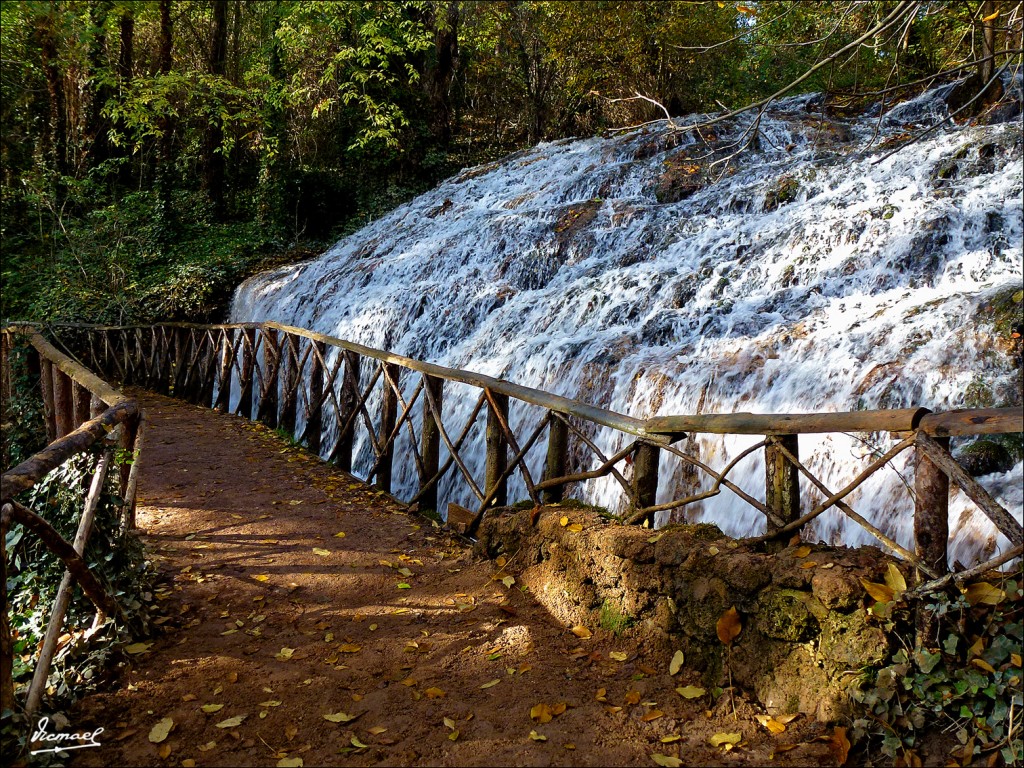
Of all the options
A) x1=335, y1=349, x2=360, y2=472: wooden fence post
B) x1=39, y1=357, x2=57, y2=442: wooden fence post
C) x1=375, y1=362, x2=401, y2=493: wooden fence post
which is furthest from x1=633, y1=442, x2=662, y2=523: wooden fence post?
x1=39, y1=357, x2=57, y2=442: wooden fence post

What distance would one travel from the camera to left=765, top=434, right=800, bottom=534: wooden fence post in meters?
3.28

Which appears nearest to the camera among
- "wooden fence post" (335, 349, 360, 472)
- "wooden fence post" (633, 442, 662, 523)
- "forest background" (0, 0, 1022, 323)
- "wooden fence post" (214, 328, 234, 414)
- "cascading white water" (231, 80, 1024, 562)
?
"wooden fence post" (633, 442, 662, 523)

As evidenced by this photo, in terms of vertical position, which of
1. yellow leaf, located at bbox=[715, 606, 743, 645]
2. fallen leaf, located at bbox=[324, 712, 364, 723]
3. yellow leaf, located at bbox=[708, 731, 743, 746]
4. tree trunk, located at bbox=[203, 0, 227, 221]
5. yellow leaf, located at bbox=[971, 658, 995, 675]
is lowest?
fallen leaf, located at bbox=[324, 712, 364, 723]

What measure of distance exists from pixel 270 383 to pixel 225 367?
1619 millimetres

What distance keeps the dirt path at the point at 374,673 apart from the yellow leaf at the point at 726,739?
0.03 m

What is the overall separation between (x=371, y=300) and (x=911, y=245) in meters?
6.97

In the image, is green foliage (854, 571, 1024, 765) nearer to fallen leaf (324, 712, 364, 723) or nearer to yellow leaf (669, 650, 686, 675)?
yellow leaf (669, 650, 686, 675)

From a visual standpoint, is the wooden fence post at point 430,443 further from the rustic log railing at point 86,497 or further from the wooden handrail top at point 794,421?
the rustic log railing at point 86,497

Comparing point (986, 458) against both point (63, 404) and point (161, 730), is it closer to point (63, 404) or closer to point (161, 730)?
point (161, 730)

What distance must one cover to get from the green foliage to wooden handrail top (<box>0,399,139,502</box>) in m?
3.17

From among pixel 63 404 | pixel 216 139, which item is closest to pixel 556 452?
pixel 63 404

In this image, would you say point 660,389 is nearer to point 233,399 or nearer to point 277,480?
point 277,480

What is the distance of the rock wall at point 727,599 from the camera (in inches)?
113

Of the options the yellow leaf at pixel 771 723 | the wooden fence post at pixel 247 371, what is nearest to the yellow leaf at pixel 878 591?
the yellow leaf at pixel 771 723
